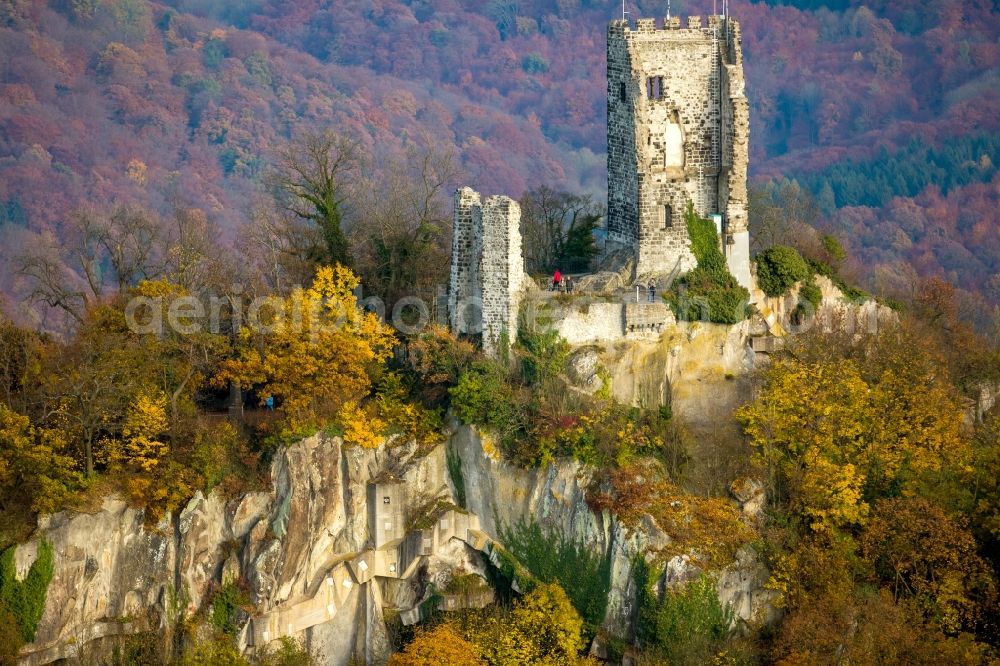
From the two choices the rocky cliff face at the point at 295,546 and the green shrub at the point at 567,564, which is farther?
the rocky cliff face at the point at 295,546

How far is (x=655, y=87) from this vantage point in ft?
205

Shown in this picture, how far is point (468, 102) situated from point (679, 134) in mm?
57114

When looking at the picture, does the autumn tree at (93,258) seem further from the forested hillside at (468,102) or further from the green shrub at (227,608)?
the green shrub at (227,608)

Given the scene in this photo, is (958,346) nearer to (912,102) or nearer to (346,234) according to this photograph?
(346,234)

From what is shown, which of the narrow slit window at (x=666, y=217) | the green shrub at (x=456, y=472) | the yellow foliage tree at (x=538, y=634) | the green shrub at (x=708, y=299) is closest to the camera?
the yellow foliage tree at (x=538, y=634)

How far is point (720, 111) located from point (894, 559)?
13298 millimetres

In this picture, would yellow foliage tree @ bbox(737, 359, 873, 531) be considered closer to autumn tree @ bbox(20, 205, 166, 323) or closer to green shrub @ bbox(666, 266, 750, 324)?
green shrub @ bbox(666, 266, 750, 324)

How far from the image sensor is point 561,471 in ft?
194

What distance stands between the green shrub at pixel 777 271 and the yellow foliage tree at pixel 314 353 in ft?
34.1

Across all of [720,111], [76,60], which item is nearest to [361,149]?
[76,60]

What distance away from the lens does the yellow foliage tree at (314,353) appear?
6044 centimetres

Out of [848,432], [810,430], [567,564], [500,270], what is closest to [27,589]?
[567,564]

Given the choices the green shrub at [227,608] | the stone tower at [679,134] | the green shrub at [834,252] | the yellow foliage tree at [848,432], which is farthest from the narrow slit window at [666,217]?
the green shrub at [227,608]

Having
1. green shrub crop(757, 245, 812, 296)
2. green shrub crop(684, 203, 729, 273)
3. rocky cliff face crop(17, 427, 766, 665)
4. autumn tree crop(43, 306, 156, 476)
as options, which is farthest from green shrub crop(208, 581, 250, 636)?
green shrub crop(757, 245, 812, 296)
